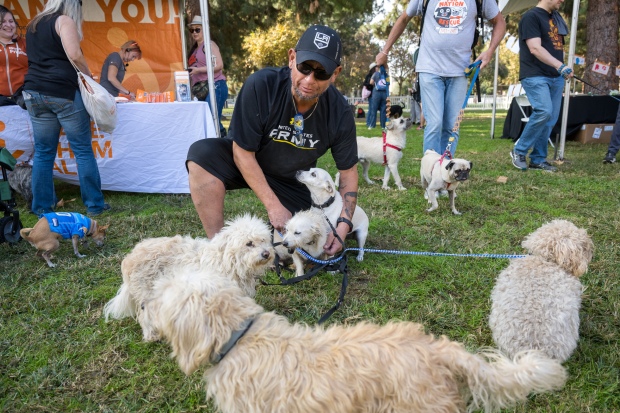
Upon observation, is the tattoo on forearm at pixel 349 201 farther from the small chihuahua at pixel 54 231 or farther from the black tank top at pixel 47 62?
the black tank top at pixel 47 62

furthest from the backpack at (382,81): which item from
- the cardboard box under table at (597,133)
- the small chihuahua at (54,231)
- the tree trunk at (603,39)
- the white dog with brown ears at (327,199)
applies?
the small chihuahua at (54,231)

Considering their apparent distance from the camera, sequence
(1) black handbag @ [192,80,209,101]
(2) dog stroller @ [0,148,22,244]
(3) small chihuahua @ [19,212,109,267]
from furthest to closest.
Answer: (1) black handbag @ [192,80,209,101] < (2) dog stroller @ [0,148,22,244] < (3) small chihuahua @ [19,212,109,267]

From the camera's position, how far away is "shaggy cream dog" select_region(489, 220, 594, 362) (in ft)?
6.46

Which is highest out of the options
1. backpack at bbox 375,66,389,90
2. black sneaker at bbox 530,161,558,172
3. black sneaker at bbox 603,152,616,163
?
backpack at bbox 375,66,389,90

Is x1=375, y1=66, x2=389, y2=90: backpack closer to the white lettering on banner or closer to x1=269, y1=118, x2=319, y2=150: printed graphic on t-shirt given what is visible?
the white lettering on banner

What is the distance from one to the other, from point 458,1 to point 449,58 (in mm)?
661

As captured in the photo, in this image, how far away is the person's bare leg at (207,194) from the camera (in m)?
3.24

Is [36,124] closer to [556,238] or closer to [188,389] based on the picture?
[188,389]

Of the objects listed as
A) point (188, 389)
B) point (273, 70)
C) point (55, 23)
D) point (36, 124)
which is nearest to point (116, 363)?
point (188, 389)

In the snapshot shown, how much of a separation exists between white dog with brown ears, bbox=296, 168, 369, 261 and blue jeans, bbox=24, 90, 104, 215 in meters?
2.87

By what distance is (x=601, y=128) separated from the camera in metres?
10.2

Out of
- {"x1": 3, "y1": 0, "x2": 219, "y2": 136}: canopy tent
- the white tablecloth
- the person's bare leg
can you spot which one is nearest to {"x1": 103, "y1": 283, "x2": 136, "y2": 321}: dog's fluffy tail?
the person's bare leg

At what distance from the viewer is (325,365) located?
1.39 meters

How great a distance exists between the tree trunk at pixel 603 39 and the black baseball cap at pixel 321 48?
12353mm
